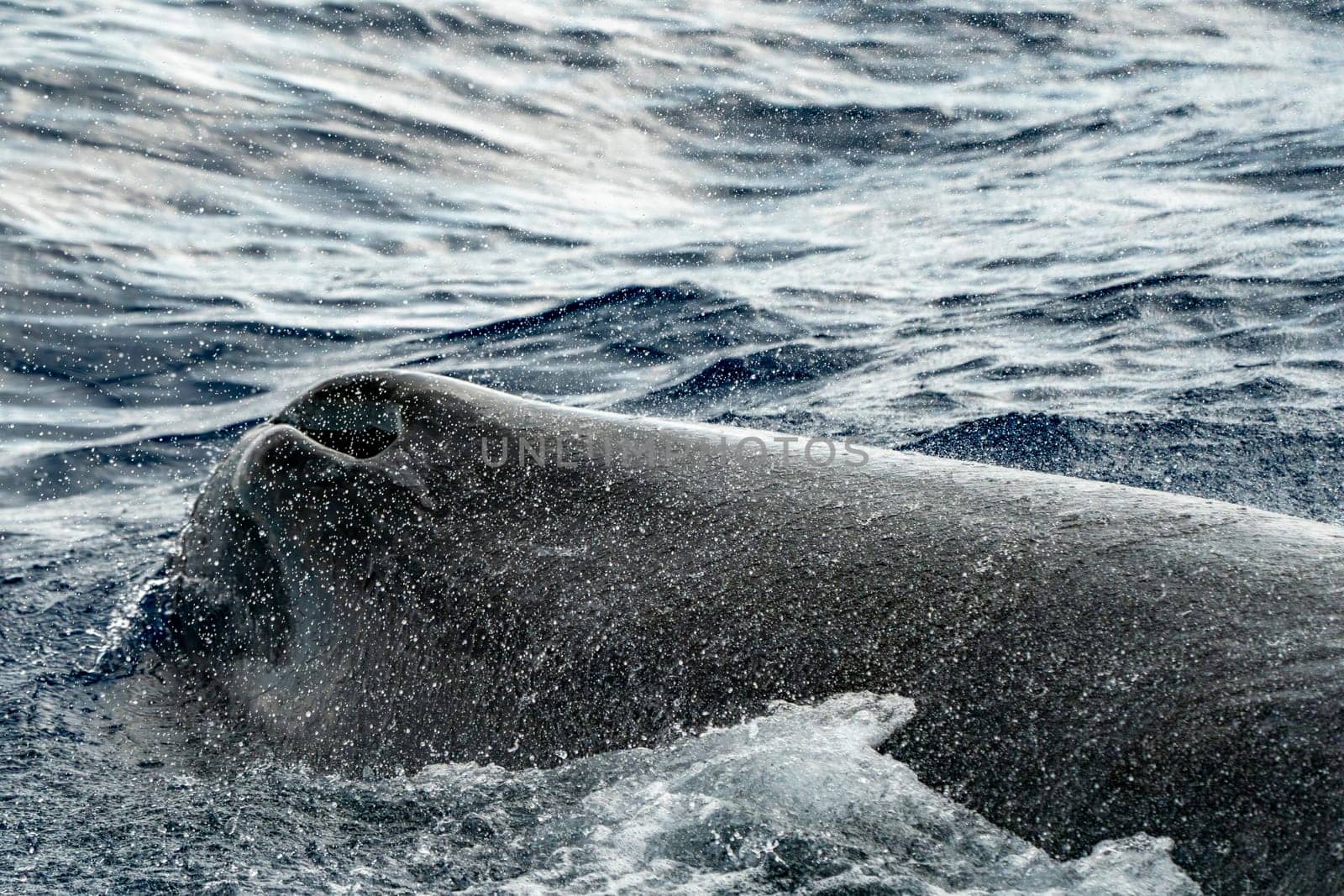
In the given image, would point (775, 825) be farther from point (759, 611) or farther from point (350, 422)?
point (350, 422)

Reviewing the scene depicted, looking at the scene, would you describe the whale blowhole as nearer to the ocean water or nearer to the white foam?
the ocean water

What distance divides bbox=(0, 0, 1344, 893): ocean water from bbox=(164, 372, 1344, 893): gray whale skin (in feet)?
0.38

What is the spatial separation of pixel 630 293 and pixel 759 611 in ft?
25.6

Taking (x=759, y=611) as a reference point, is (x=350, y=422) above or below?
above

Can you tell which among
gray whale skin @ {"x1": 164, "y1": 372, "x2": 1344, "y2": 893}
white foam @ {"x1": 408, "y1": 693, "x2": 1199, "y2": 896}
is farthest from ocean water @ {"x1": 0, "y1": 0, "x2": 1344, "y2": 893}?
gray whale skin @ {"x1": 164, "y1": 372, "x2": 1344, "y2": 893}

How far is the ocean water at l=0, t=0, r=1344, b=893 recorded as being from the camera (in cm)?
354

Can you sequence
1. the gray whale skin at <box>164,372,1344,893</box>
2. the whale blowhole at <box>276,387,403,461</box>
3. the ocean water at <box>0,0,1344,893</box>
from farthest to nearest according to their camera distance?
the whale blowhole at <box>276,387,403,461</box>
the ocean water at <box>0,0,1344,893</box>
the gray whale skin at <box>164,372,1344,893</box>

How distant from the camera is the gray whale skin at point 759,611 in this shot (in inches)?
117

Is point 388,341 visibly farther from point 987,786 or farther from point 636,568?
point 987,786

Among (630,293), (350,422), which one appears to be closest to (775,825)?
(350,422)

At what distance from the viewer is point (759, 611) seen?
351cm

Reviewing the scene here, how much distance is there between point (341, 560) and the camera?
163 inches

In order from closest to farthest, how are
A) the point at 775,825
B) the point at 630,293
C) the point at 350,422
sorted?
the point at 775,825
the point at 350,422
the point at 630,293

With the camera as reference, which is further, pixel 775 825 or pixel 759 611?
pixel 759 611
